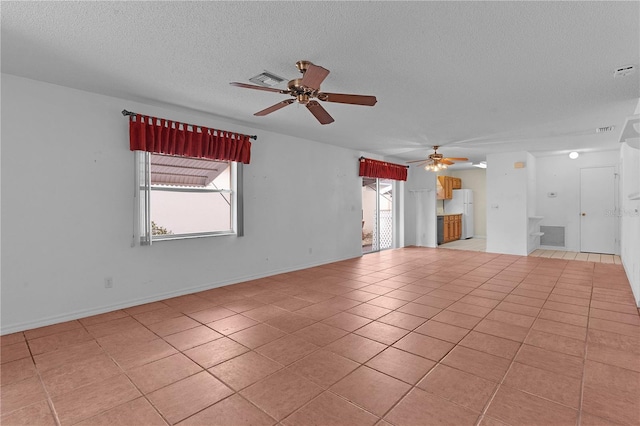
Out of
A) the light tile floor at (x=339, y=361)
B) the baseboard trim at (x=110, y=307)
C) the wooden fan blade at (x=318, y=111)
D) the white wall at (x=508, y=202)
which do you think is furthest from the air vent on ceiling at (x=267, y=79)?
the white wall at (x=508, y=202)

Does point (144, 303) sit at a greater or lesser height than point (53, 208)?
lesser

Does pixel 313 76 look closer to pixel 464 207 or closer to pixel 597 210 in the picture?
pixel 597 210

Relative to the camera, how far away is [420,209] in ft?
29.6

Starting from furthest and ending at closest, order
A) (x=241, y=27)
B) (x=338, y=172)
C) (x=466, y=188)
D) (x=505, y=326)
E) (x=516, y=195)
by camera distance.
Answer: (x=466, y=188) → (x=516, y=195) → (x=338, y=172) → (x=505, y=326) → (x=241, y=27)

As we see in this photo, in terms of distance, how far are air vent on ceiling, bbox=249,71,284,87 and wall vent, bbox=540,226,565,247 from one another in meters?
8.11

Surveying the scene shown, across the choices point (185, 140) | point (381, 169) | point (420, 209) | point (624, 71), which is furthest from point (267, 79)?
point (420, 209)

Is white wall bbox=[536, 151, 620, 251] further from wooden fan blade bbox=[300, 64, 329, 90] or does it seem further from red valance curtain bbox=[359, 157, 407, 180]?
wooden fan blade bbox=[300, 64, 329, 90]

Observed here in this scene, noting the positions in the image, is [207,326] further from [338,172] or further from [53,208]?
[338,172]

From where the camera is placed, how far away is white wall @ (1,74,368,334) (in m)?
3.00

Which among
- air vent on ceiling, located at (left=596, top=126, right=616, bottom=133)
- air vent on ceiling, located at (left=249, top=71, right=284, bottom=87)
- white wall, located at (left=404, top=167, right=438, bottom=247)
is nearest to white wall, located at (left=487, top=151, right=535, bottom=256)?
white wall, located at (left=404, top=167, right=438, bottom=247)

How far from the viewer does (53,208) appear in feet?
10.5

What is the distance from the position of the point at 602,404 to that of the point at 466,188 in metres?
9.92

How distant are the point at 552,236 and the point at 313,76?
8274 millimetres

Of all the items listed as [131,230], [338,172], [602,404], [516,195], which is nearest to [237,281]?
[131,230]
